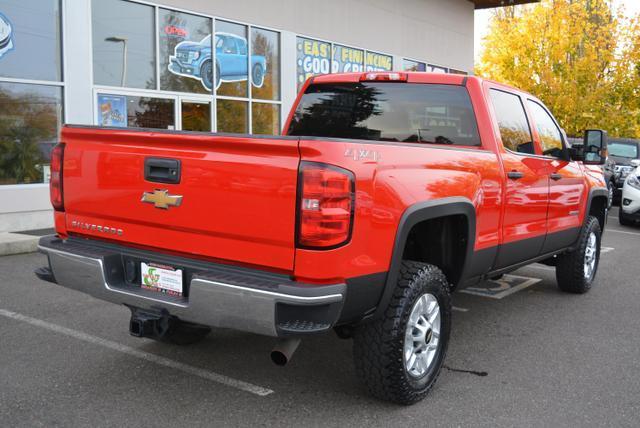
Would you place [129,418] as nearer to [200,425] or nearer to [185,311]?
[200,425]

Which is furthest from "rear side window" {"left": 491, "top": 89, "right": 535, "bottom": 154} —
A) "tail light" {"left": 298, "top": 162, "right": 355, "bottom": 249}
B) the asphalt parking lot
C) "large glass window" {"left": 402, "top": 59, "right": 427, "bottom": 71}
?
"large glass window" {"left": 402, "top": 59, "right": 427, "bottom": 71}

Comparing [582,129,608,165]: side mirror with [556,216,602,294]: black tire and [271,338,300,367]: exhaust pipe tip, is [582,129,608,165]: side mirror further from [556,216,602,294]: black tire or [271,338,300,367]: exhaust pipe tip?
[271,338,300,367]: exhaust pipe tip

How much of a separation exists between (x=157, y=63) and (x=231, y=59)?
1.86 m

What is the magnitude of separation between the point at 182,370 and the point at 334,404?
1.09 m

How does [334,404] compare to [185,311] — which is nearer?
[185,311]

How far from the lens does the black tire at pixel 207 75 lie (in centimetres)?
1259

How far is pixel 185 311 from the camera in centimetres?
322

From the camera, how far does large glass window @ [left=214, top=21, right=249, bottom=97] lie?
12859 mm

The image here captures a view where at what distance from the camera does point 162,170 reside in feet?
11.0

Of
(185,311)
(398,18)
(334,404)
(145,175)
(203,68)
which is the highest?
(398,18)

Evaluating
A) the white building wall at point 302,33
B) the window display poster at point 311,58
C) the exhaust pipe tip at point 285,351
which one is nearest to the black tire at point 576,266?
the exhaust pipe tip at point 285,351

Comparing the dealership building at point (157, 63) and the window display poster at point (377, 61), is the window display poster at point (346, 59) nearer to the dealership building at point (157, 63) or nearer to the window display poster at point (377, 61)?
the dealership building at point (157, 63)

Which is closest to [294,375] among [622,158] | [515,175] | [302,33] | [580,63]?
[515,175]

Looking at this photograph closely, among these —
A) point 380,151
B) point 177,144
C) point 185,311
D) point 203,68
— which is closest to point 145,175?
point 177,144
